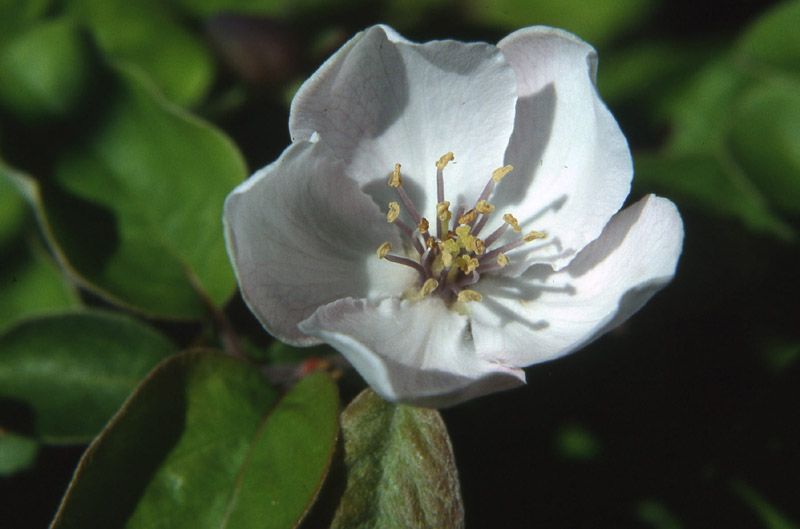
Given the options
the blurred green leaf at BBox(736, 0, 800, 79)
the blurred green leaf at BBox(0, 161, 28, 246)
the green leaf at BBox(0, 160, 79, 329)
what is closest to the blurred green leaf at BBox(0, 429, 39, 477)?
the green leaf at BBox(0, 160, 79, 329)

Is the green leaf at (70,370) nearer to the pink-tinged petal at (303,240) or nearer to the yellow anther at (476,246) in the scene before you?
the pink-tinged petal at (303,240)

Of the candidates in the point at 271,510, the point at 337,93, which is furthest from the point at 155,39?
the point at 271,510

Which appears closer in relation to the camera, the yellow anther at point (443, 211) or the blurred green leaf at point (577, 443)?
the yellow anther at point (443, 211)

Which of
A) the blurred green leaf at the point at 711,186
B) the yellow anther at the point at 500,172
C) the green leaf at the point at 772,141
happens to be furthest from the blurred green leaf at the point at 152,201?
the green leaf at the point at 772,141

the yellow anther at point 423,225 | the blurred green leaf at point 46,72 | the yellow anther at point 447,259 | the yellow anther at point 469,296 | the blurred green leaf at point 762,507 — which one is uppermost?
the blurred green leaf at point 46,72

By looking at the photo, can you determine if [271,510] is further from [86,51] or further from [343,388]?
[86,51]

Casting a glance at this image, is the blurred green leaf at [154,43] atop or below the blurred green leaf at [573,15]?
atop

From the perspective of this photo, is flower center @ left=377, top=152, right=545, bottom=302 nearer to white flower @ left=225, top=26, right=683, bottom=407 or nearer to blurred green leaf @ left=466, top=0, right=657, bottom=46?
white flower @ left=225, top=26, right=683, bottom=407

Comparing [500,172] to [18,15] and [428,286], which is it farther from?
[18,15]
